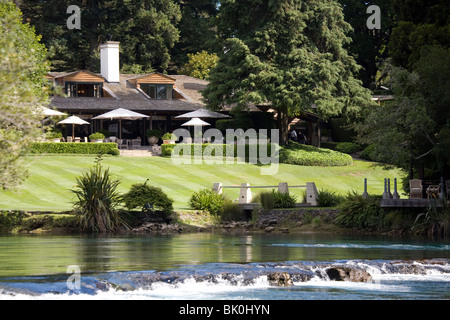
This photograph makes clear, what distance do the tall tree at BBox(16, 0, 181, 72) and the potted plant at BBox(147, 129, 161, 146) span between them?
15142mm

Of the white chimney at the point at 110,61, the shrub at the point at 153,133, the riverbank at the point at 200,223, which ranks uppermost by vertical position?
the white chimney at the point at 110,61

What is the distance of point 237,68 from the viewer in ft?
204

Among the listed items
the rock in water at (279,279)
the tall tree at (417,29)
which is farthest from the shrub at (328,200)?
the rock in water at (279,279)

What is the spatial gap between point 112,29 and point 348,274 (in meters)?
62.9

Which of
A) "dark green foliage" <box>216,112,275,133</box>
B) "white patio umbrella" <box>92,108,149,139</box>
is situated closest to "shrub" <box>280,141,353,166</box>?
"dark green foliage" <box>216,112,275,133</box>

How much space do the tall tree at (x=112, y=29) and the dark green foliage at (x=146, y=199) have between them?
144 feet

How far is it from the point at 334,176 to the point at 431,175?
19260 mm

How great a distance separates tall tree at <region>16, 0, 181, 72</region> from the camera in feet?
263

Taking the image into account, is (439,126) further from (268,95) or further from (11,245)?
(268,95)

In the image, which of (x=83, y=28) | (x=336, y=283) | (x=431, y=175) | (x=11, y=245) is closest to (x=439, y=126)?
(x=431, y=175)

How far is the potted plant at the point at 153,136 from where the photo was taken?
6631 cm

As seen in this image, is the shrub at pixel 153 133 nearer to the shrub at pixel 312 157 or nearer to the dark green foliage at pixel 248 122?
the dark green foliage at pixel 248 122

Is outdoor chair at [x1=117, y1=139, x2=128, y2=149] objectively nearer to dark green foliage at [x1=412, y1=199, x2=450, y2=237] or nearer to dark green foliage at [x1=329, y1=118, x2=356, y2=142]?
dark green foliage at [x1=329, y1=118, x2=356, y2=142]

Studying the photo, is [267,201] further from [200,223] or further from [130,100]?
[130,100]
